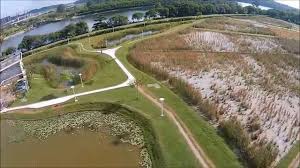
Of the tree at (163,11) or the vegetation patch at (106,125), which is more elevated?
the tree at (163,11)

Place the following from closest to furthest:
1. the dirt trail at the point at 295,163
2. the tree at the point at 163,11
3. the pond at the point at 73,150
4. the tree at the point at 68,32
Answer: the pond at the point at 73,150
the dirt trail at the point at 295,163
the tree at the point at 68,32
the tree at the point at 163,11

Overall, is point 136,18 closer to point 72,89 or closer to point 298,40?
→ point 298,40

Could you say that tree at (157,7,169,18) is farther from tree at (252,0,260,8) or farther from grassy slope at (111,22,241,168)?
tree at (252,0,260,8)

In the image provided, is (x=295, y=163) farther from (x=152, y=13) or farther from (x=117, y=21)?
(x=152, y=13)

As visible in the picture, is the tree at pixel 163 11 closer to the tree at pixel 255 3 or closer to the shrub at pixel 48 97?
the shrub at pixel 48 97

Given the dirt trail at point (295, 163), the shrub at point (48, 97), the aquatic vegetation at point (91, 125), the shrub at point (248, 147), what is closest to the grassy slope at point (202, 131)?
the shrub at point (248, 147)

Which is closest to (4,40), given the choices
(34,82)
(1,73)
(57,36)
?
(57,36)

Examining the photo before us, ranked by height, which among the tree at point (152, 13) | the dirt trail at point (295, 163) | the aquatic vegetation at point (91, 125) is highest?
the tree at point (152, 13)
